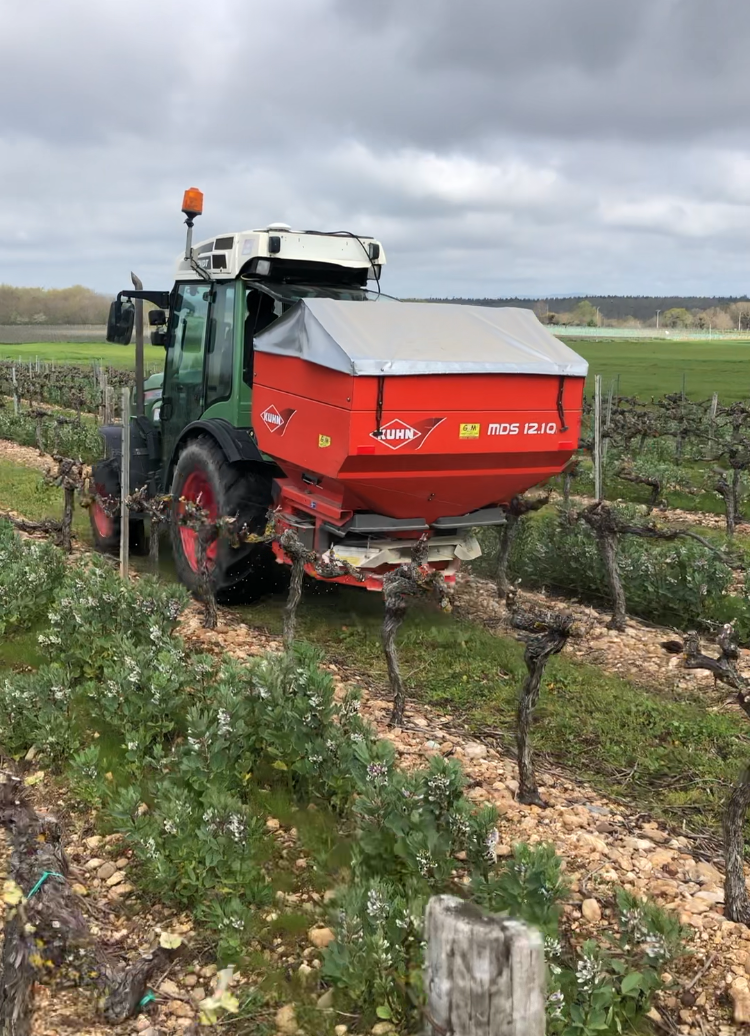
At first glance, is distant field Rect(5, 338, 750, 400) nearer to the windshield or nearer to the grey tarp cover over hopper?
the windshield

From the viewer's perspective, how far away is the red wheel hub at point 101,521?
9.06m

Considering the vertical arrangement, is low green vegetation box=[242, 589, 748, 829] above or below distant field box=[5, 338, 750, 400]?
below

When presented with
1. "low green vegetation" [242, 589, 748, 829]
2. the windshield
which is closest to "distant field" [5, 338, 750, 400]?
the windshield

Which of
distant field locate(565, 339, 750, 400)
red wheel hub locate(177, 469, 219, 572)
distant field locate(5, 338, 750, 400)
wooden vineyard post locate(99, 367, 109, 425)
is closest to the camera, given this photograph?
red wheel hub locate(177, 469, 219, 572)

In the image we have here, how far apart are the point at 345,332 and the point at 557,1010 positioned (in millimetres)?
3993

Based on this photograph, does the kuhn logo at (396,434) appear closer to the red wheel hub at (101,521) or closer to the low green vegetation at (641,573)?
the low green vegetation at (641,573)

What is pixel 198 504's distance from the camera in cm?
716

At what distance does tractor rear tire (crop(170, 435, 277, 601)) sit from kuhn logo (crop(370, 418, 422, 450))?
1827mm

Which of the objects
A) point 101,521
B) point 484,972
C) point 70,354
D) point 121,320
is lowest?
point 101,521

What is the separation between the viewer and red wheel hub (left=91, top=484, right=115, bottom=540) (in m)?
9.06

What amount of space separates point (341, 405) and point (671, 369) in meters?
51.6

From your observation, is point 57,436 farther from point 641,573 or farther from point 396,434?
point 396,434

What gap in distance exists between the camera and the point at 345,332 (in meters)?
5.55

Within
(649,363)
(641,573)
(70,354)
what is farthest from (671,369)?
(641,573)
